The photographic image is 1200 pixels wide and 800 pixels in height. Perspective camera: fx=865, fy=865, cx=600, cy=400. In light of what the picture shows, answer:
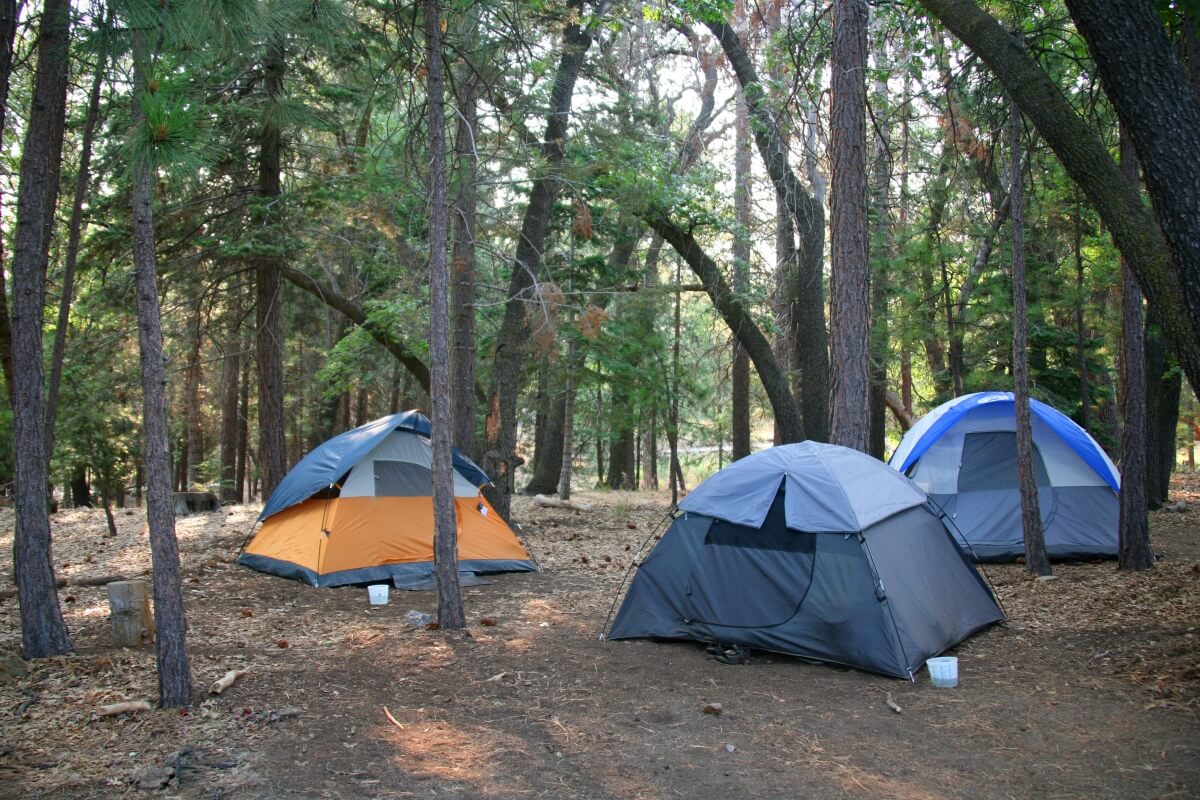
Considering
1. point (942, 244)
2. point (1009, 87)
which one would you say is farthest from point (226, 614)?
point (942, 244)

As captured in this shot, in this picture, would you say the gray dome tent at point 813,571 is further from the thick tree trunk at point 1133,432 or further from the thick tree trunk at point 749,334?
the thick tree trunk at point 749,334

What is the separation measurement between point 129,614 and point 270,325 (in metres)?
5.79

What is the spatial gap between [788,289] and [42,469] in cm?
938

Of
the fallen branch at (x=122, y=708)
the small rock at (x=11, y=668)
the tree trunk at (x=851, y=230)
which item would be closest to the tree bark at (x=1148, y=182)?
the tree trunk at (x=851, y=230)

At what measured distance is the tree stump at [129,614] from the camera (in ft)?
19.8

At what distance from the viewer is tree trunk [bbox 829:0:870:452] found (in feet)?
25.2

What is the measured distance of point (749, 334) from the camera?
12.4 metres

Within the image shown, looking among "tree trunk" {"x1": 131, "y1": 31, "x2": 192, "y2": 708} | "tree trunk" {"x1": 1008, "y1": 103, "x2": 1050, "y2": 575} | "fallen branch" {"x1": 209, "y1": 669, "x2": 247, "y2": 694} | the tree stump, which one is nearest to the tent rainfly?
"tree trunk" {"x1": 1008, "y1": 103, "x2": 1050, "y2": 575}

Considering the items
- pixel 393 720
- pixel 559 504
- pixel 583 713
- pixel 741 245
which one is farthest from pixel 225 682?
pixel 741 245

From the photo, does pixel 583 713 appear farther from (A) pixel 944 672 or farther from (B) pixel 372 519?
(B) pixel 372 519

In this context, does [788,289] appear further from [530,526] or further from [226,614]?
[226,614]

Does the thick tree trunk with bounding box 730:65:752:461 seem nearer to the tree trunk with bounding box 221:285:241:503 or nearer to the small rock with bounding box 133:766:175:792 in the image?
the tree trunk with bounding box 221:285:241:503

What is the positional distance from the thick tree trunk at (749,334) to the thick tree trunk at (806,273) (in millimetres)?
223

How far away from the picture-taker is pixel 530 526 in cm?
1248
